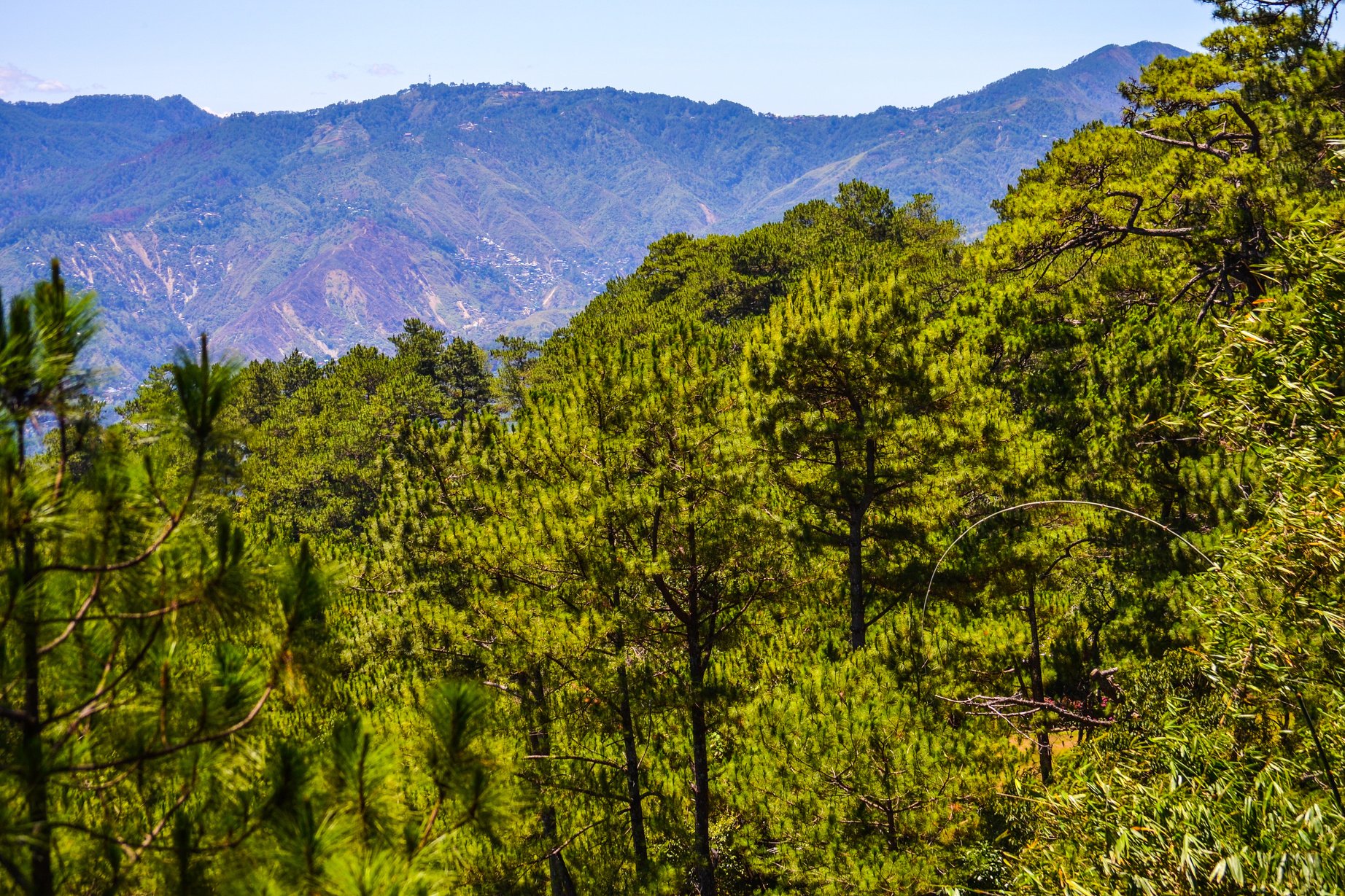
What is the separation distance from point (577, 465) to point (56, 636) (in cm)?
795

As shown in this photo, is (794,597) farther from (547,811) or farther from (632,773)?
(547,811)

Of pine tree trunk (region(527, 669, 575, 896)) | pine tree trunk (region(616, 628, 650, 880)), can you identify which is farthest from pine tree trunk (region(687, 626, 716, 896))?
pine tree trunk (region(527, 669, 575, 896))

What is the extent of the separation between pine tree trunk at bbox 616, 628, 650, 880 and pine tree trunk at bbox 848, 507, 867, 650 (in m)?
4.07

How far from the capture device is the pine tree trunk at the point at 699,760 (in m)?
10.7

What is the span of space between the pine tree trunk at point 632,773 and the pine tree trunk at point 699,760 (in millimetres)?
775

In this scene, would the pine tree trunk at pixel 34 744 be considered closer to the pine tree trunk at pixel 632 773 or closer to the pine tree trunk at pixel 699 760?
the pine tree trunk at pixel 632 773

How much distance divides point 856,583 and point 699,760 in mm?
3946

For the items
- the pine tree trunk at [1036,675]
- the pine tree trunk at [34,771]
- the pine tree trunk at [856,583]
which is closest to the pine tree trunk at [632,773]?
the pine tree trunk at [856,583]

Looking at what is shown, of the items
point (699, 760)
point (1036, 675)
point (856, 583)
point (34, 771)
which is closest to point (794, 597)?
point (856, 583)

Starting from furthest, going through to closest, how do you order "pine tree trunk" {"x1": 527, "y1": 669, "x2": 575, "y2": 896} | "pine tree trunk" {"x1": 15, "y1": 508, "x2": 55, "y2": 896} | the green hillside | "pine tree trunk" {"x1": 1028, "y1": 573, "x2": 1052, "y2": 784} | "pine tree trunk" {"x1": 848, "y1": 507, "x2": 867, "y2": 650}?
"pine tree trunk" {"x1": 848, "y1": 507, "x2": 867, "y2": 650}
"pine tree trunk" {"x1": 1028, "y1": 573, "x2": 1052, "y2": 784}
"pine tree trunk" {"x1": 527, "y1": 669, "x2": 575, "y2": 896}
the green hillside
"pine tree trunk" {"x1": 15, "y1": 508, "x2": 55, "y2": 896}

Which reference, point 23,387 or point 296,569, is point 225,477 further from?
point 23,387

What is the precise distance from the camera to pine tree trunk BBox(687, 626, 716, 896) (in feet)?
35.0

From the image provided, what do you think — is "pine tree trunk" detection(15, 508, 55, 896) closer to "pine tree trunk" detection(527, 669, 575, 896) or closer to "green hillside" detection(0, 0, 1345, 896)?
"green hillside" detection(0, 0, 1345, 896)

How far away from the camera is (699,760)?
10.9m
